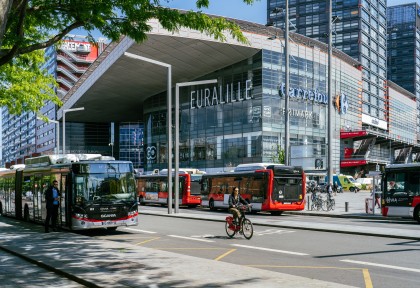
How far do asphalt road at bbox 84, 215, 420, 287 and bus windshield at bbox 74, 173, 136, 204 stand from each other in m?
1.30

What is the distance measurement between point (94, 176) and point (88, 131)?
86.4 m

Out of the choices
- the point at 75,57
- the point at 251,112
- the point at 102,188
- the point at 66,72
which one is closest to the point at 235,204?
the point at 102,188

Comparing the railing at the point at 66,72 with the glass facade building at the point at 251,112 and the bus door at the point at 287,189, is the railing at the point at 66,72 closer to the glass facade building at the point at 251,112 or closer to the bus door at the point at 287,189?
the glass facade building at the point at 251,112

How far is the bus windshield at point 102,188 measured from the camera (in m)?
15.0

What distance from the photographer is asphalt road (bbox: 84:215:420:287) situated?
833 cm

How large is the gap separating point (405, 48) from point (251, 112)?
11030cm

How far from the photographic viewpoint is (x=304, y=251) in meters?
11.2

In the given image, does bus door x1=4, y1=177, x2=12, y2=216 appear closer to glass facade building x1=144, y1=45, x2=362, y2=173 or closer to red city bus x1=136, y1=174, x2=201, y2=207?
red city bus x1=136, y1=174, x2=201, y2=207

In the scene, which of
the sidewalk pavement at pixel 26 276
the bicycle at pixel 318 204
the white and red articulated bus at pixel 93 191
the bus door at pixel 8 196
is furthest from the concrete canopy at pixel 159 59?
the sidewalk pavement at pixel 26 276

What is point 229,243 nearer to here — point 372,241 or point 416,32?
point 372,241

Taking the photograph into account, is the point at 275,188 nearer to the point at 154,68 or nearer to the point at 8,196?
the point at 8,196

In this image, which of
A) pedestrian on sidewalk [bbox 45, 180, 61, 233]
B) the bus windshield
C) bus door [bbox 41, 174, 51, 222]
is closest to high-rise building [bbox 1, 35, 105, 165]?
bus door [bbox 41, 174, 51, 222]

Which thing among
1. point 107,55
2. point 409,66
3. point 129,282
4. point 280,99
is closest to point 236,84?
point 280,99

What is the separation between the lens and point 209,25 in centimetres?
1153
